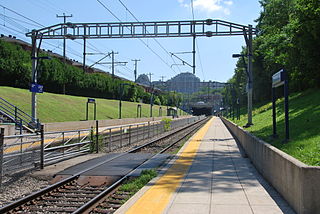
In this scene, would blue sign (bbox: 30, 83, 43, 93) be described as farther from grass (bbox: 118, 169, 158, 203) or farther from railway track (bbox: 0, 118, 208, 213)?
grass (bbox: 118, 169, 158, 203)

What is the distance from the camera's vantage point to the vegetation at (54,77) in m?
44.1

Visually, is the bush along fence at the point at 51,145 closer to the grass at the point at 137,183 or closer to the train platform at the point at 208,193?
the grass at the point at 137,183

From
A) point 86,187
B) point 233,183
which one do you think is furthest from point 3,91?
point 233,183

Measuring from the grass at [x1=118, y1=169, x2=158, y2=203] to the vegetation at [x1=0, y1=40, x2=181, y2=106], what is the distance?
92.3 feet

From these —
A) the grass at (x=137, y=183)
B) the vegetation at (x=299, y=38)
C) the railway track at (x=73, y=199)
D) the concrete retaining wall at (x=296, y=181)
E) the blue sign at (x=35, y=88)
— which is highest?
the vegetation at (x=299, y=38)

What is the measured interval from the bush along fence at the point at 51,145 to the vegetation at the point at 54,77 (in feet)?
64.0

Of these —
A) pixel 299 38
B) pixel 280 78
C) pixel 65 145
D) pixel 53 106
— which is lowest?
pixel 65 145

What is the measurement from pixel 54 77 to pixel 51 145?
42.6 metres

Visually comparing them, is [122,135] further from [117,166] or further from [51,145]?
[117,166]

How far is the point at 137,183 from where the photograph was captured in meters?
9.27

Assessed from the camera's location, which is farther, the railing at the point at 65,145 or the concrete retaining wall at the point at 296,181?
the railing at the point at 65,145

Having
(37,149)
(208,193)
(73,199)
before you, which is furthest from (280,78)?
(37,149)

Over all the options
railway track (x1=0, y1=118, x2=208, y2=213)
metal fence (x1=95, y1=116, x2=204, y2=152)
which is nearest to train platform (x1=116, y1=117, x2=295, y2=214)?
railway track (x1=0, y1=118, x2=208, y2=213)

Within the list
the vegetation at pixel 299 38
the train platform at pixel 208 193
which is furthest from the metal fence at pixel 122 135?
the vegetation at pixel 299 38
